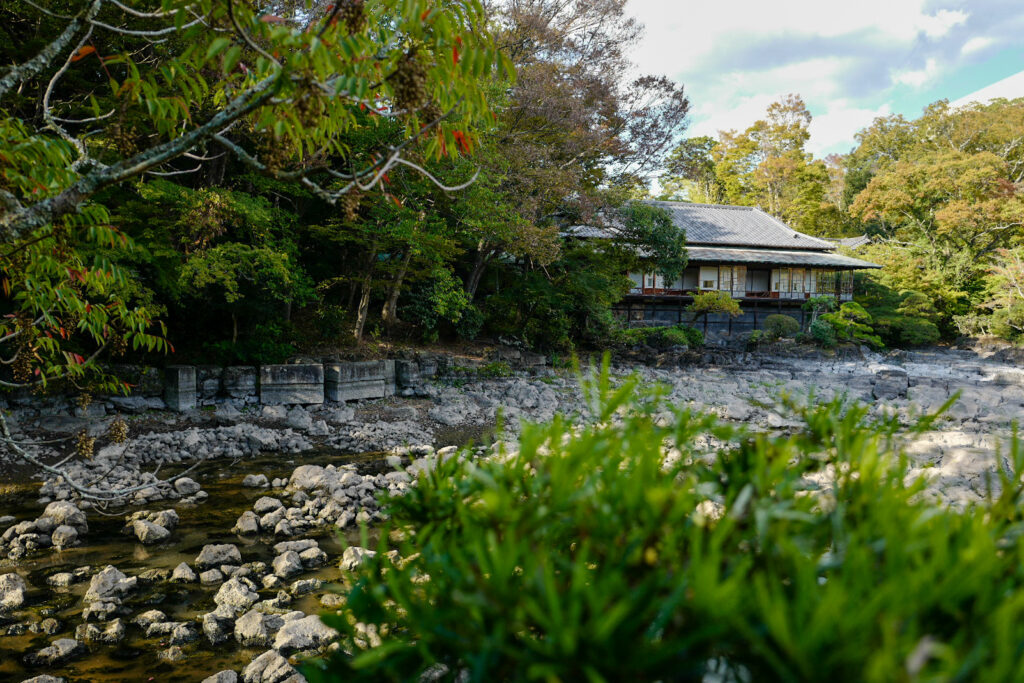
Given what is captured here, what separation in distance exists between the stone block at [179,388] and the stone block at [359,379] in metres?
2.75

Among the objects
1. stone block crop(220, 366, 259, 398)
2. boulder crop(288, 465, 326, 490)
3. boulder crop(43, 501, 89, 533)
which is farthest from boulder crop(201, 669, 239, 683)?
stone block crop(220, 366, 259, 398)

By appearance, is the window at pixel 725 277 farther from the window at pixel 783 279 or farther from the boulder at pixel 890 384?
the boulder at pixel 890 384

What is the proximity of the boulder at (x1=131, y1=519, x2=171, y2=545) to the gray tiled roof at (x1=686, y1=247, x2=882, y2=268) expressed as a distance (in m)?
24.8

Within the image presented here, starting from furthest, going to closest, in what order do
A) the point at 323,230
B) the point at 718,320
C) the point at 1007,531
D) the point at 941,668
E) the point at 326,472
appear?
the point at 718,320
the point at 323,230
the point at 326,472
the point at 1007,531
the point at 941,668

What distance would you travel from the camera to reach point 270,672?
136 inches

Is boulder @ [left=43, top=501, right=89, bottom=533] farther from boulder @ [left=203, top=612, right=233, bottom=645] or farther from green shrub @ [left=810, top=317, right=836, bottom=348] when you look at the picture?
green shrub @ [left=810, top=317, right=836, bottom=348]

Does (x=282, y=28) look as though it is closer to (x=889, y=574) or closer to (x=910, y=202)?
(x=889, y=574)

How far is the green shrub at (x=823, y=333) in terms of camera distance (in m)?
24.0

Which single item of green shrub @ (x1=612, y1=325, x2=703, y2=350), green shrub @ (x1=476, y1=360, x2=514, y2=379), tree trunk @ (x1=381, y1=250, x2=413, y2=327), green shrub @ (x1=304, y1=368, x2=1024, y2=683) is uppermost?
tree trunk @ (x1=381, y1=250, x2=413, y2=327)

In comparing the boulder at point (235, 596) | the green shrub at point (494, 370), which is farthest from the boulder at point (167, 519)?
the green shrub at point (494, 370)

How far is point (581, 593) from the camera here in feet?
3.05

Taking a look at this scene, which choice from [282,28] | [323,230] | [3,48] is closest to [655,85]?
[323,230]

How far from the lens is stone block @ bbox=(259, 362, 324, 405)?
12.4 meters

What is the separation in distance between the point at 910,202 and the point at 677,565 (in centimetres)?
3557
